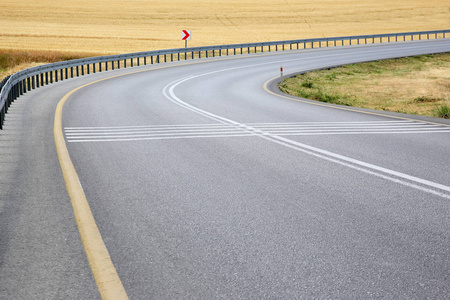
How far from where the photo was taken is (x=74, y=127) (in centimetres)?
1301

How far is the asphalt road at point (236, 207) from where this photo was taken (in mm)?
4469

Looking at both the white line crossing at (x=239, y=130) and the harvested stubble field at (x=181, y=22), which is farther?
the harvested stubble field at (x=181, y=22)

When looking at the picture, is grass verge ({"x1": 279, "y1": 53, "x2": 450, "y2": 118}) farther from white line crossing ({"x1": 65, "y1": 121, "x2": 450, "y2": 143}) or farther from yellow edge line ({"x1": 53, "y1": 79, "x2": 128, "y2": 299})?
yellow edge line ({"x1": 53, "y1": 79, "x2": 128, "y2": 299})

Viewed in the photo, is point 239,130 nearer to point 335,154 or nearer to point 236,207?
point 335,154

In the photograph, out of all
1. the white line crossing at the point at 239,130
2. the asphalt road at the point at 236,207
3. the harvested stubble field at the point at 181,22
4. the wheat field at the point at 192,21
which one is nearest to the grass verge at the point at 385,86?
the white line crossing at the point at 239,130

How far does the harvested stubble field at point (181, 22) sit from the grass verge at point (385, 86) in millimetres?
21131

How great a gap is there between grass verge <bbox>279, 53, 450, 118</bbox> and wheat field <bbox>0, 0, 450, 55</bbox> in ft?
74.5

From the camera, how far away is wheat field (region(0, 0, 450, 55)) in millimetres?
58469

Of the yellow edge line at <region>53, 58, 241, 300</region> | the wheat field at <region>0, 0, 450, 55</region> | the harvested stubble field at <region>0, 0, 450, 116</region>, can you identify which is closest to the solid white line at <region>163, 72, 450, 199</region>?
the yellow edge line at <region>53, 58, 241, 300</region>

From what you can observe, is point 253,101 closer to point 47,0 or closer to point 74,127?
point 74,127

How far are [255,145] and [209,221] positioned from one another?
4655 mm

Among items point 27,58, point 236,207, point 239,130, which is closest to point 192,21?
point 27,58

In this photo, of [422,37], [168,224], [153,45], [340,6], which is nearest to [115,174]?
[168,224]

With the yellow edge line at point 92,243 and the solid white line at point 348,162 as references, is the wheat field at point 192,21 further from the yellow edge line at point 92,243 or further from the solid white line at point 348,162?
the yellow edge line at point 92,243
